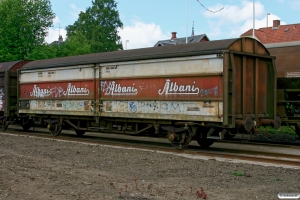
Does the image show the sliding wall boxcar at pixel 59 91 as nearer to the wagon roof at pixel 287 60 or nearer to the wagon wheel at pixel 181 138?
the wagon wheel at pixel 181 138

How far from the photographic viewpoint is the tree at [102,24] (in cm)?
6378

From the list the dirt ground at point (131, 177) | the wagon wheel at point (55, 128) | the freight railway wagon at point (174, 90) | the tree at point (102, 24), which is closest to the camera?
the dirt ground at point (131, 177)

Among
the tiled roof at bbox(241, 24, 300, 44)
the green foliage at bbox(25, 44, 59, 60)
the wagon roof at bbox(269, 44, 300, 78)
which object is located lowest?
the wagon roof at bbox(269, 44, 300, 78)

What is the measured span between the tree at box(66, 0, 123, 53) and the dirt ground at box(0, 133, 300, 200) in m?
53.3

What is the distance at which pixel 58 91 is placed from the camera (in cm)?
1716

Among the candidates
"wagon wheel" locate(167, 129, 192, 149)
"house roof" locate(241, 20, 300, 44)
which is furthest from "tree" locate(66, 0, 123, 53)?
"wagon wheel" locate(167, 129, 192, 149)

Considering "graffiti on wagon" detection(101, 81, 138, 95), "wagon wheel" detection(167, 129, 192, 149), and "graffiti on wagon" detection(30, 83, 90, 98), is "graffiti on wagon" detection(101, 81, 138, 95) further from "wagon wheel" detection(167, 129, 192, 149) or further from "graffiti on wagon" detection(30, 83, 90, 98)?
"wagon wheel" detection(167, 129, 192, 149)

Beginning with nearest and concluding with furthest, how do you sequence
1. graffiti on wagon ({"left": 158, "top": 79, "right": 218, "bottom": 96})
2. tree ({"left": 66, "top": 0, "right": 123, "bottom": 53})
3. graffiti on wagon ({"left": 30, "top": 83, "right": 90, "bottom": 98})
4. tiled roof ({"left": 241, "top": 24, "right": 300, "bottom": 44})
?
graffiti on wagon ({"left": 158, "top": 79, "right": 218, "bottom": 96}), graffiti on wagon ({"left": 30, "top": 83, "right": 90, "bottom": 98}), tiled roof ({"left": 241, "top": 24, "right": 300, "bottom": 44}), tree ({"left": 66, "top": 0, "right": 123, "bottom": 53})

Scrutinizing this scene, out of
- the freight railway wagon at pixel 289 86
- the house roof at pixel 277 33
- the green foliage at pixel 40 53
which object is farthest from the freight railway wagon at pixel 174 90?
the house roof at pixel 277 33

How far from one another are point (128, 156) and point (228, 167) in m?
2.98

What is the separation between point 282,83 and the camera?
15195 millimetres

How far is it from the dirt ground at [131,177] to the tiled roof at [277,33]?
4263 cm

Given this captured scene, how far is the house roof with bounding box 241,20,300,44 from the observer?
164 ft

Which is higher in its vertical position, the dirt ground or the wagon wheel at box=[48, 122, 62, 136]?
the wagon wheel at box=[48, 122, 62, 136]
